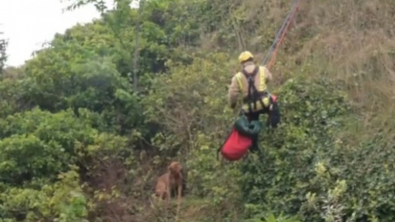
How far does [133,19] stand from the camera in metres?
16.1

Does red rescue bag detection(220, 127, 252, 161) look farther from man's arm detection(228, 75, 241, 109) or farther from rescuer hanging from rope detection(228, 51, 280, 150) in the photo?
man's arm detection(228, 75, 241, 109)

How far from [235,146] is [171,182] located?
1894 millimetres

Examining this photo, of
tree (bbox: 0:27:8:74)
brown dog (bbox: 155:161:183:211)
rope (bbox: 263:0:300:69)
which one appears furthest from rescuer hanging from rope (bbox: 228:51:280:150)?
tree (bbox: 0:27:8:74)

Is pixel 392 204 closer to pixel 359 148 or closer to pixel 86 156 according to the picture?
pixel 359 148

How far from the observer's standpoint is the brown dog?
12.5m

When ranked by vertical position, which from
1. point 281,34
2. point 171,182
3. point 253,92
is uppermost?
point 281,34

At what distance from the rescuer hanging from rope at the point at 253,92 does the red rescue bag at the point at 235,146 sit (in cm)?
14

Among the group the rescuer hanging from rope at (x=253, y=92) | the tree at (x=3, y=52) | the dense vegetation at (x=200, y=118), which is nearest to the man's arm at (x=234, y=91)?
the rescuer hanging from rope at (x=253, y=92)

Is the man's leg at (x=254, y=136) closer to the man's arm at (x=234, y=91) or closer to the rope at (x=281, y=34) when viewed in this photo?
the man's arm at (x=234, y=91)

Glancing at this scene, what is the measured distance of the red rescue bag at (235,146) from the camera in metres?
11.0

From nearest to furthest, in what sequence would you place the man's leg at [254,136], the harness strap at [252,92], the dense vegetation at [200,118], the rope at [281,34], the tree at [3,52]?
the dense vegetation at [200,118], the harness strap at [252,92], the man's leg at [254,136], the rope at [281,34], the tree at [3,52]

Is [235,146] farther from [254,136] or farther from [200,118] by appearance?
[200,118]

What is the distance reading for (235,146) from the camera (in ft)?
36.2

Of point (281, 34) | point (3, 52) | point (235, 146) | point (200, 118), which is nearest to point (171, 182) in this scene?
point (200, 118)
